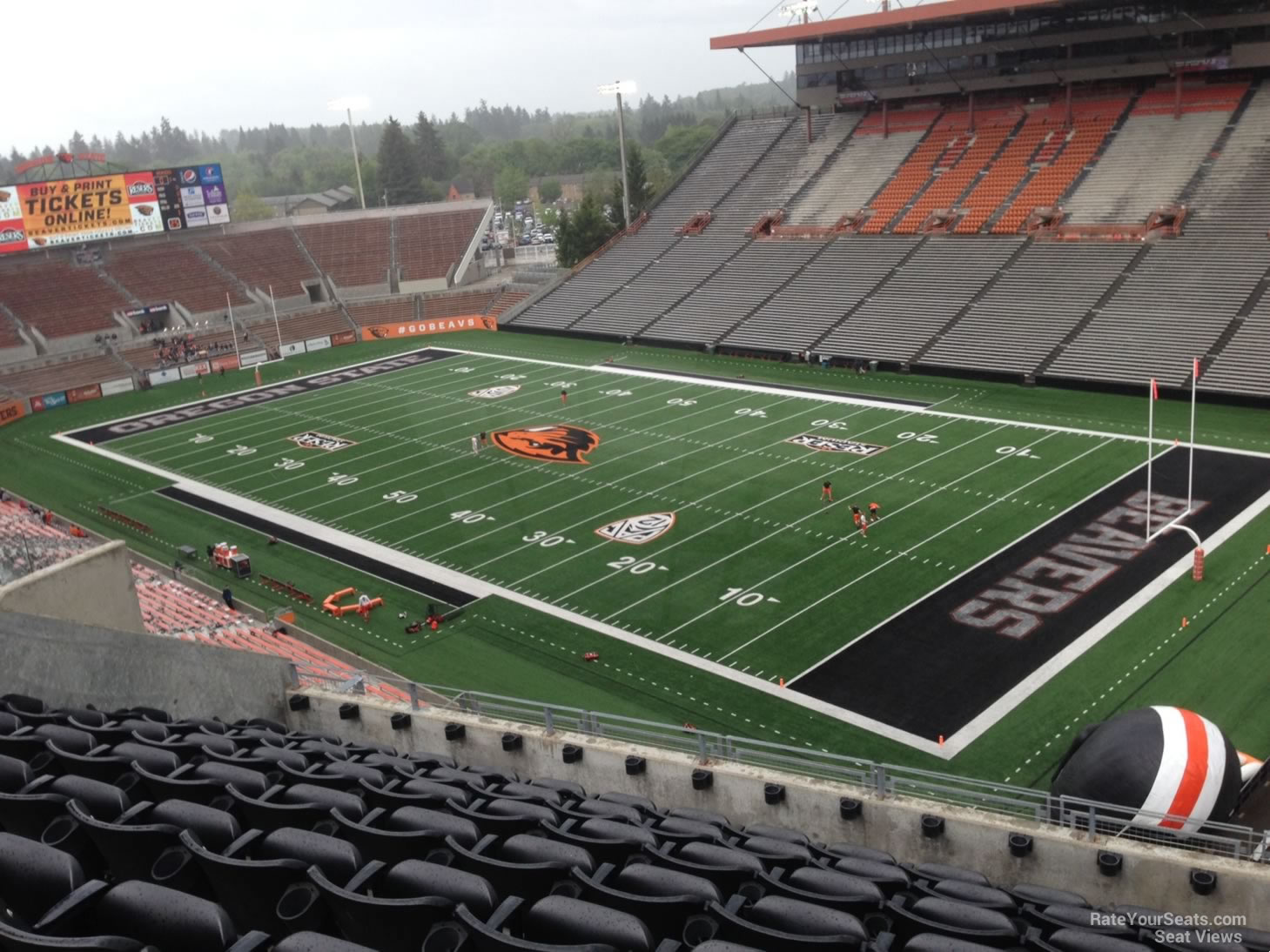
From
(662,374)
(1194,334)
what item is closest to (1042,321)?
(1194,334)

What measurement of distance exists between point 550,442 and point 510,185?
123224 mm

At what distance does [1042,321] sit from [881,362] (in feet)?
19.6

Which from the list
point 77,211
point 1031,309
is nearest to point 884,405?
point 1031,309

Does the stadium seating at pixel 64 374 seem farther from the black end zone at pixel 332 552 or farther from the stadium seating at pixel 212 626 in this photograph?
the stadium seating at pixel 212 626

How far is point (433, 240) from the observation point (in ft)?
226

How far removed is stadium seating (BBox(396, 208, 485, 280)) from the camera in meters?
66.8

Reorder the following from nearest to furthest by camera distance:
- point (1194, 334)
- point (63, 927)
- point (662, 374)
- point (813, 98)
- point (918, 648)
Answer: point (63, 927) < point (918, 648) < point (1194, 334) < point (662, 374) < point (813, 98)

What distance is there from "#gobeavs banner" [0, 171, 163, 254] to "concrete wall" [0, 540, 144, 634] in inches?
1967

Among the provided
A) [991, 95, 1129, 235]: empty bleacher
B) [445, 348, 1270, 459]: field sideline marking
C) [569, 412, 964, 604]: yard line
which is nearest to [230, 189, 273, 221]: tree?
[445, 348, 1270, 459]: field sideline marking

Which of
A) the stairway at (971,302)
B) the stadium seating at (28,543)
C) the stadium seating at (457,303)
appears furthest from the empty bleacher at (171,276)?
the stairway at (971,302)

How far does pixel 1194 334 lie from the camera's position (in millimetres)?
36812

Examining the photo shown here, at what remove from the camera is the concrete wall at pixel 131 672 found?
11.2 m

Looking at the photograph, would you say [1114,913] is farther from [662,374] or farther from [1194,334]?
[662,374]

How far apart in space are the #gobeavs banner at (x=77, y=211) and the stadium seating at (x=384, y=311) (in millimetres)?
11881
